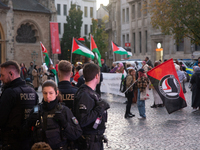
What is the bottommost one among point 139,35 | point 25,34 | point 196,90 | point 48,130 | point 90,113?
point 196,90

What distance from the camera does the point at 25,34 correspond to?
48.0 m

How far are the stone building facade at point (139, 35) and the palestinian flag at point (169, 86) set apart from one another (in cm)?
2586

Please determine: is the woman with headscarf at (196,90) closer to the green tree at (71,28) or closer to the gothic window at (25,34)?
the gothic window at (25,34)

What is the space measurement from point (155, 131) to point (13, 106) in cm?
571

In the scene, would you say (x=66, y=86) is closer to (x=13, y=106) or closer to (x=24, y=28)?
(x=13, y=106)

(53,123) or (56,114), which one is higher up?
(56,114)

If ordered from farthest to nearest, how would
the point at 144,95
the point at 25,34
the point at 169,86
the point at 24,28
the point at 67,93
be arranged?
the point at 25,34
the point at 24,28
the point at 169,86
the point at 144,95
the point at 67,93

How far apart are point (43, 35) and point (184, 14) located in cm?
2520

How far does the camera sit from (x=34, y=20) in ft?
157

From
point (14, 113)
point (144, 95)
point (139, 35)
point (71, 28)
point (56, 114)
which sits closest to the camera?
point (56, 114)

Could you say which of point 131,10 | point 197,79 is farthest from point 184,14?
point 131,10

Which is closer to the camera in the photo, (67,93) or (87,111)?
(87,111)

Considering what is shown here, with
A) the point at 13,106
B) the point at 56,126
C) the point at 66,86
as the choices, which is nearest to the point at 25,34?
the point at 66,86

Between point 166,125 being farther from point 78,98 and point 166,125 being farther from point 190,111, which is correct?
point 78,98
